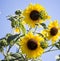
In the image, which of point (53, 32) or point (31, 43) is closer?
point (31, 43)

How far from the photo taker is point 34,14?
347cm

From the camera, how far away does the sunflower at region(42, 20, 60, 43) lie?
3.79m

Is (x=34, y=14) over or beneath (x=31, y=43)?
over

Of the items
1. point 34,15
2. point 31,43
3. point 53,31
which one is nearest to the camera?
point 31,43

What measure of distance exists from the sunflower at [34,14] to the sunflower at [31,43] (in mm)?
294

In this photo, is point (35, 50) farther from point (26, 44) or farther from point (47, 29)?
point (47, 29)

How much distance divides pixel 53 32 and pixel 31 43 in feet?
2.85

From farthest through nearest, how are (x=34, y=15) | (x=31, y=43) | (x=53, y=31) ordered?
(x=53, y=31)
(x=34, y=15)
(x=31, y=43)

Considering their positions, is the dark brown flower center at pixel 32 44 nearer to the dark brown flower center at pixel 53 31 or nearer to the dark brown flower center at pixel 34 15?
the dark brown flower center at pixel 34 15

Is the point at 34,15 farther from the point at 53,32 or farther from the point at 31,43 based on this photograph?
the point at 53,32

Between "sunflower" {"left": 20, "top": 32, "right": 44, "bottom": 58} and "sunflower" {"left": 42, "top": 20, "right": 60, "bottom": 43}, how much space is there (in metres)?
0.58

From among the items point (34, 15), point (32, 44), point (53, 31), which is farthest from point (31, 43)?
point (53, 31)

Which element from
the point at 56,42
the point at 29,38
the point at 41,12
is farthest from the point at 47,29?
the point at 29,38

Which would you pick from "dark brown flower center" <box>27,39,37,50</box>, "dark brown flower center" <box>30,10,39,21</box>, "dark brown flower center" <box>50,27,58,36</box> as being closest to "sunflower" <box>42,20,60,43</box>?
"dark brown flower center" <box>50,27,58,36</box>
